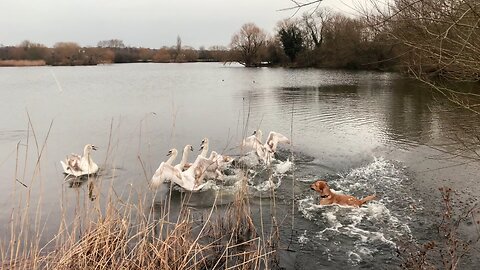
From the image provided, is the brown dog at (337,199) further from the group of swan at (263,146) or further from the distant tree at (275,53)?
the distant tree at (275,53)

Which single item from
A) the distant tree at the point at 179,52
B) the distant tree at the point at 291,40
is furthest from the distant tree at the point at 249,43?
the distant tree at the point at 179,52

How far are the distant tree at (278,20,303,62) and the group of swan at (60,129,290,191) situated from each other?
162 feet

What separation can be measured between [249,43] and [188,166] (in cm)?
5755

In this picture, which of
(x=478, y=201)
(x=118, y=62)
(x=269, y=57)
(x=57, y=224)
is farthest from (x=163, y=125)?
(x=118, y=62)

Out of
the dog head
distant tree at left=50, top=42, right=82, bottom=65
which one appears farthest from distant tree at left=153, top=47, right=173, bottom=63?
the dog head

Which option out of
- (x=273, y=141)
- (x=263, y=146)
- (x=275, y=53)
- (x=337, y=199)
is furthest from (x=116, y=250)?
(x=275, y=53)

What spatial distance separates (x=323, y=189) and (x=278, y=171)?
184cm

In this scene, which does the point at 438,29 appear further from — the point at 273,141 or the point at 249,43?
the point at 249,43

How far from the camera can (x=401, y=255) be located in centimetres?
525

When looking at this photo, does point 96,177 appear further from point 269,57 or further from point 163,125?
point 269,57

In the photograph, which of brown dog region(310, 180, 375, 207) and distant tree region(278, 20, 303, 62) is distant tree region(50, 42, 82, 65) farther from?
brown dog region(310, 180, 375, 207)

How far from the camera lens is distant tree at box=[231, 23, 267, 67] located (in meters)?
63.5

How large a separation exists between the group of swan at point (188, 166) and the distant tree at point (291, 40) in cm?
4949

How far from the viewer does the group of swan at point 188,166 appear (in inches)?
Answer: 293
